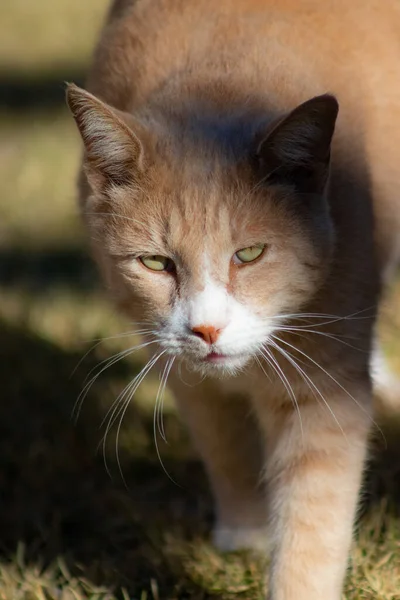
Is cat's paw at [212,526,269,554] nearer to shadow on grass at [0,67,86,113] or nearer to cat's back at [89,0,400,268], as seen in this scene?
cat's back at [89,0,400,268]

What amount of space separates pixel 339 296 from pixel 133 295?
0.46 m

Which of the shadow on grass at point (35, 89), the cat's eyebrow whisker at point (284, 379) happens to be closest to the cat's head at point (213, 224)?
the cat's eyebrow whisker at point (284, 379)

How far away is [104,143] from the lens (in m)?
2.15

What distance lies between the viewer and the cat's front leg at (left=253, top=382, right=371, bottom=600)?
2170mm

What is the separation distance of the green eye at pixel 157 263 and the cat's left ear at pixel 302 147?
27cm

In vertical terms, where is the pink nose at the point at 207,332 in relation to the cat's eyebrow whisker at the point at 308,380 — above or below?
above

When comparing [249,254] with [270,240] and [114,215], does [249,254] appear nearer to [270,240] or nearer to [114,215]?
[270,240]

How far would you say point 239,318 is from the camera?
6.76 feet

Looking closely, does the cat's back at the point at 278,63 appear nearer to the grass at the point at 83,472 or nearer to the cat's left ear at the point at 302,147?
the cat's left ear at the point at 302,147

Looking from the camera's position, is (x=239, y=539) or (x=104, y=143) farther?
(x=239, y=539)

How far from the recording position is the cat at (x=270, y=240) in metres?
2.10

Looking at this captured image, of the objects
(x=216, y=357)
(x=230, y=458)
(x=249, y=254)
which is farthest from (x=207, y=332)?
(x=230, y=458)

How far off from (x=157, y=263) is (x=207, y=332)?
0.79ft

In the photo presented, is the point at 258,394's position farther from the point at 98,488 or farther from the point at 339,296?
the point at 98,488
